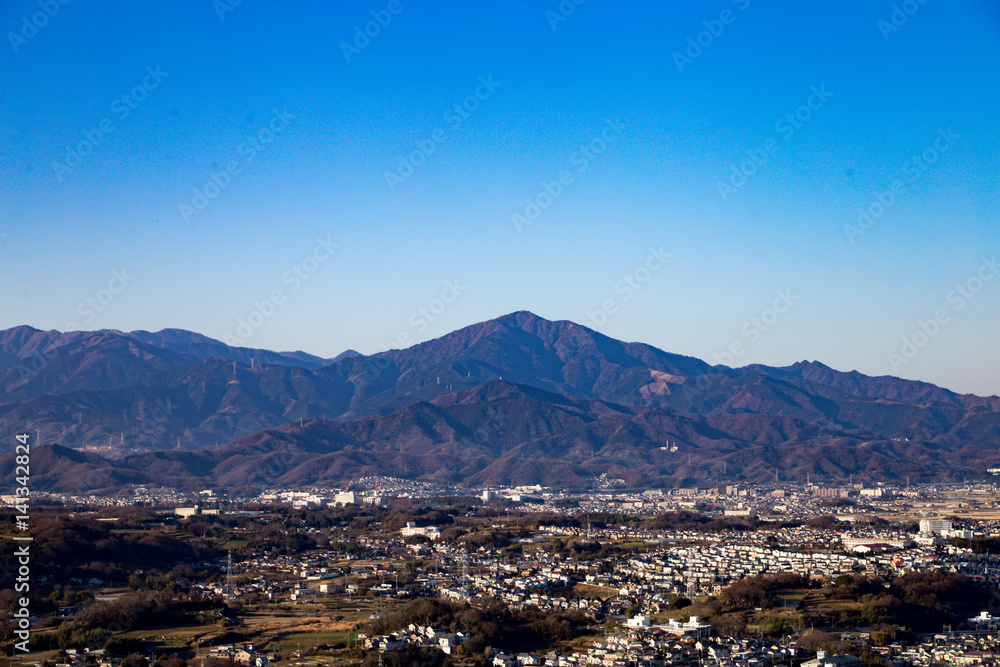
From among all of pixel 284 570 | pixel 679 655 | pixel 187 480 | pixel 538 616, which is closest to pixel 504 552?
pixel 284 570

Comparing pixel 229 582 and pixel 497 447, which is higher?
pixel 497 447

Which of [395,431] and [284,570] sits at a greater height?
[395,431]

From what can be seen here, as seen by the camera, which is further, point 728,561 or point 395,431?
point 395,431

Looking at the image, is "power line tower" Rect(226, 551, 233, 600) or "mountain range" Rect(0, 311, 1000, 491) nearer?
"power line tower" Rect(226, 551, 233, 600)

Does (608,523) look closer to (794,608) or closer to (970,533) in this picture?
(970,533)

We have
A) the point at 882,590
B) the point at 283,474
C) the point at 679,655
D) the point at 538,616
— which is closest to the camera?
the point at 679,655

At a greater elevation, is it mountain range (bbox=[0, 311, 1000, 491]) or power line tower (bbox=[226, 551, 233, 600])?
mountain range (bbox=[0, 311, 1000, 491])

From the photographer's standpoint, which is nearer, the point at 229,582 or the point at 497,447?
the point at 229,582

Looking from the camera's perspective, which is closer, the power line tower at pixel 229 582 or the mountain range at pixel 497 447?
the power line tower at pixel 229 582

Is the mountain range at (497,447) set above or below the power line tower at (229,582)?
above

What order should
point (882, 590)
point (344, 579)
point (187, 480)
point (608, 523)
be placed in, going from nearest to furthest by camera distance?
point (882, 590)
point (344, 579)
point (608, 523)
point (187, 480)
